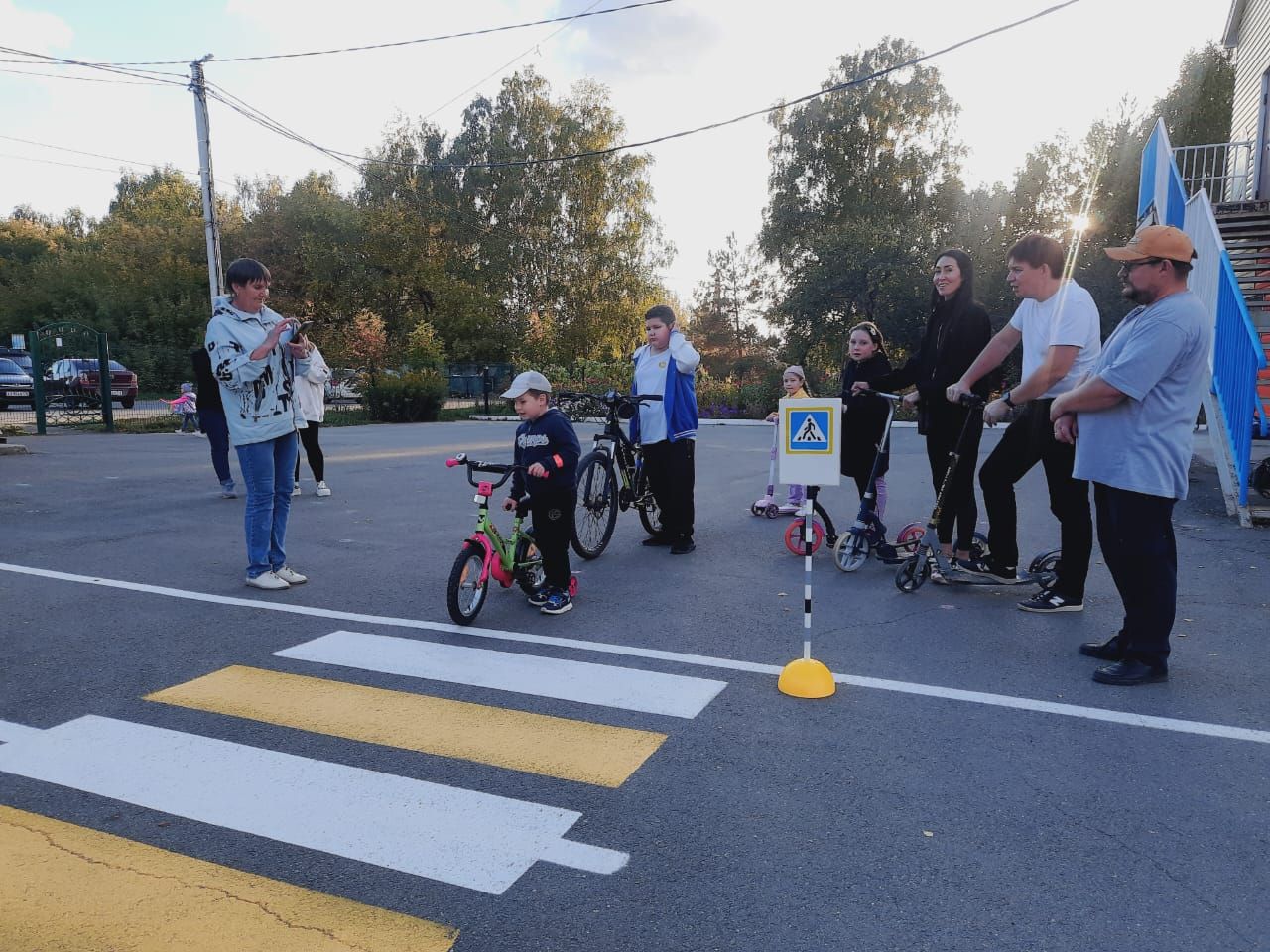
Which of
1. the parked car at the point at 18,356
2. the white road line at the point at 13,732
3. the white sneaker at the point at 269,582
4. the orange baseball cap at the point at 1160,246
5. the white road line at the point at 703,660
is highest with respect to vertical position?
the parked car at the point at 18,356

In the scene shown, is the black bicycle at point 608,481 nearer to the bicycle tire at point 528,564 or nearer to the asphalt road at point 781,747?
the asphalt road at point 781,747

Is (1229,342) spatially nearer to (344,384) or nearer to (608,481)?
(608,481)

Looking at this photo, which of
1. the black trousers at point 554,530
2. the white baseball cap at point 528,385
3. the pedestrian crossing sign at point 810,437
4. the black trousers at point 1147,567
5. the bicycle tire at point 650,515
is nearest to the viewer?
the black trousers at point 1147,567

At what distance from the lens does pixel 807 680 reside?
4.19m

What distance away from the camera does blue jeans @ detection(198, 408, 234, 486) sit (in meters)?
10.3

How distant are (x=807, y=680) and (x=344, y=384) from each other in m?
28.9

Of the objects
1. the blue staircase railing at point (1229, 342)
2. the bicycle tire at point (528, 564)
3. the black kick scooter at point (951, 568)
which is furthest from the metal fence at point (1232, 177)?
the bicycle tire at point (528, 564)

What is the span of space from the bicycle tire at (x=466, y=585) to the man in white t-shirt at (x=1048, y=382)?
→ 3.12m

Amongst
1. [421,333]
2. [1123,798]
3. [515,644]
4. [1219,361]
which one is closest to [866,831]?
[1123,798]

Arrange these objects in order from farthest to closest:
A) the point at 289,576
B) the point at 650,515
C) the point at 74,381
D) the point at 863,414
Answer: the point at 74,381
the point at 650,515
the point at 863,414
the point at 289,576

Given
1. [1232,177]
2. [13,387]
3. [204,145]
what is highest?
[204,145]

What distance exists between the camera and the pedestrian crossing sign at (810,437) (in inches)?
182

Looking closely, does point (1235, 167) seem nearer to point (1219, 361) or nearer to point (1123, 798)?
point (1219, 361)

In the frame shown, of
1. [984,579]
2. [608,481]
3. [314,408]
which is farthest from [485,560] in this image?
[314,408]
